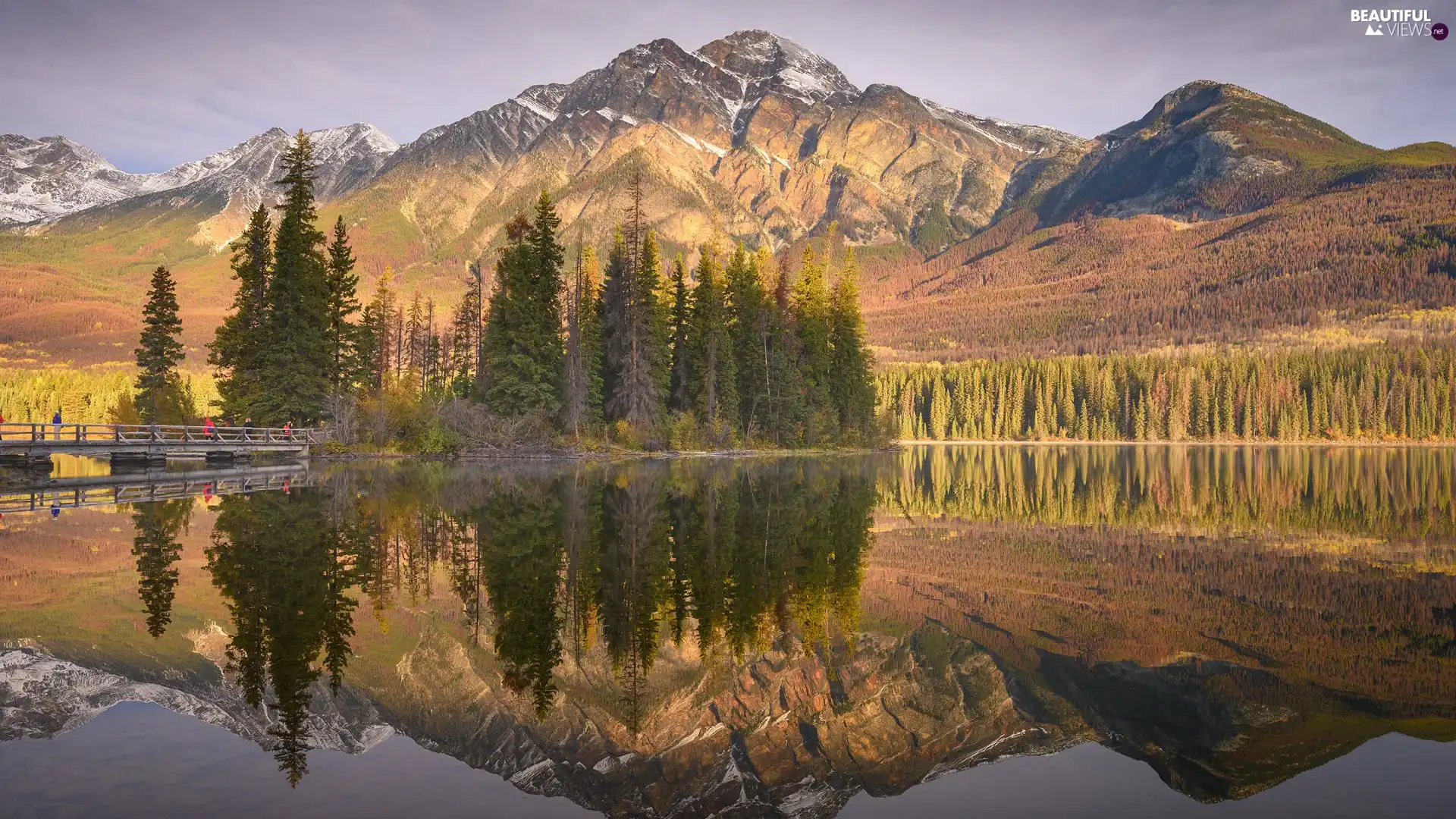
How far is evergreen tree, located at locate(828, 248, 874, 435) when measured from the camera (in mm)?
93125

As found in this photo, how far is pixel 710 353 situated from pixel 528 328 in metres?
16.2

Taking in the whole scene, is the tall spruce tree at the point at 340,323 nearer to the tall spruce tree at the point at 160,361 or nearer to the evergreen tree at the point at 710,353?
the tall spruce tree at the point at 160,361

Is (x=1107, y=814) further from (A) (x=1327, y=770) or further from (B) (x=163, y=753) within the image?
(B) (x=163, y=753)

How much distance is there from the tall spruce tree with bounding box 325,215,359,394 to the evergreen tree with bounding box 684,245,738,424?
2614 cm

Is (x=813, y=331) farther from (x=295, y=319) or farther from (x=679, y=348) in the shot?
(x=295, y=319)

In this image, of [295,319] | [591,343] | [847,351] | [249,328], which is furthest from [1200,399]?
[249,328]

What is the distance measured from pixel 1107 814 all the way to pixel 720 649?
6357 millimetres

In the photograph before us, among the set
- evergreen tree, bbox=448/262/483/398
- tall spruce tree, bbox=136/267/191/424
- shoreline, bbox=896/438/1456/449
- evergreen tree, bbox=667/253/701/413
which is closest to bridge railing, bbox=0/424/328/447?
tall spruce tree, bbox=136/267/191/424

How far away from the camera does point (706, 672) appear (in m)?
13.6

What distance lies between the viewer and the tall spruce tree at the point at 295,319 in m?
60.6

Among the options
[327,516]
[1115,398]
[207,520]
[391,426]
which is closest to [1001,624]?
[327,516]

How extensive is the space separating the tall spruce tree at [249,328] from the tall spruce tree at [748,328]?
3605 centimetres

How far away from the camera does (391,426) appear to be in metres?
67.1

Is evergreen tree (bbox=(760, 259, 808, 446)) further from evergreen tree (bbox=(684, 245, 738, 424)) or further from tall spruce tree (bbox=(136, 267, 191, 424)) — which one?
tall spruce tree (bbox=(136, 267, 191, 424))
